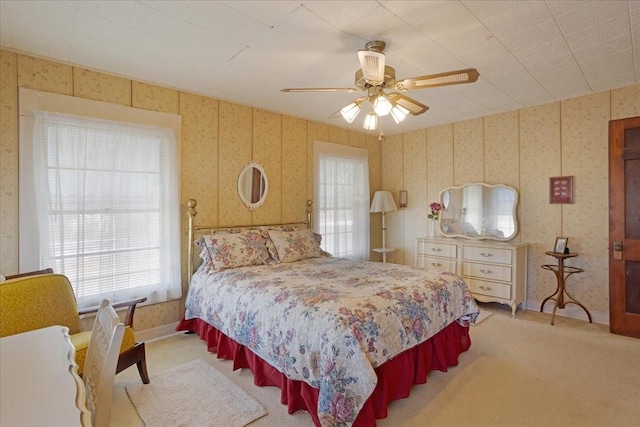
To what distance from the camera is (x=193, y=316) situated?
10.4ft

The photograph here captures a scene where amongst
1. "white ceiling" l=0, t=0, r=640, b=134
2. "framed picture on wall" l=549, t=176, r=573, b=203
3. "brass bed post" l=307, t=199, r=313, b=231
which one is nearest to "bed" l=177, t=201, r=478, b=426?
"brass bed post" l=307, t=199, r=313, b=231

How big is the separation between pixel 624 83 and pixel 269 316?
415 centimetres

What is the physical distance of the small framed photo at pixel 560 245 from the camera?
11.9 feet

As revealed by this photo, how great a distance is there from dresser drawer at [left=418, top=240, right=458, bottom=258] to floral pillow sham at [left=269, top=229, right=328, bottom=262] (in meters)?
1.59

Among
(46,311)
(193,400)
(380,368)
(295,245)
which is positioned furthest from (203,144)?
(380,368)

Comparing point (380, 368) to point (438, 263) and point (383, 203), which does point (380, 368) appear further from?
point (383, 203)

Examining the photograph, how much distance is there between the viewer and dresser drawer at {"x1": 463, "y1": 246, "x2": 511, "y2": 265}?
3.83m

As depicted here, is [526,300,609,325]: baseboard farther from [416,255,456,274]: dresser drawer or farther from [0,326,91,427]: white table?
[0,326,91,427]: white table

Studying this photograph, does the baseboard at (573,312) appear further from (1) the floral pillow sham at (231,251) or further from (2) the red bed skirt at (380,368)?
(1) the floral pillow sham at (231,251)

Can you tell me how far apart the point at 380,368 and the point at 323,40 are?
7.53 ft

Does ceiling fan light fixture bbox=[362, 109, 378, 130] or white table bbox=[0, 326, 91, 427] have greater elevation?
ceiling fan light fixture bbox=[362, 109, 378, 130]

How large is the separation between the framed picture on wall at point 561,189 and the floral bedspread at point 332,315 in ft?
6.68

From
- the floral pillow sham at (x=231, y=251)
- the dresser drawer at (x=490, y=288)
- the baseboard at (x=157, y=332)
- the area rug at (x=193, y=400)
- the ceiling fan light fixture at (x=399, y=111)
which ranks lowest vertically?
the area rug at (x=193, y=400)

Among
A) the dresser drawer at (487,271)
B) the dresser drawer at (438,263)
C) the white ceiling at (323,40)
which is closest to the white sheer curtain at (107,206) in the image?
the white ceiling at (323,40)
